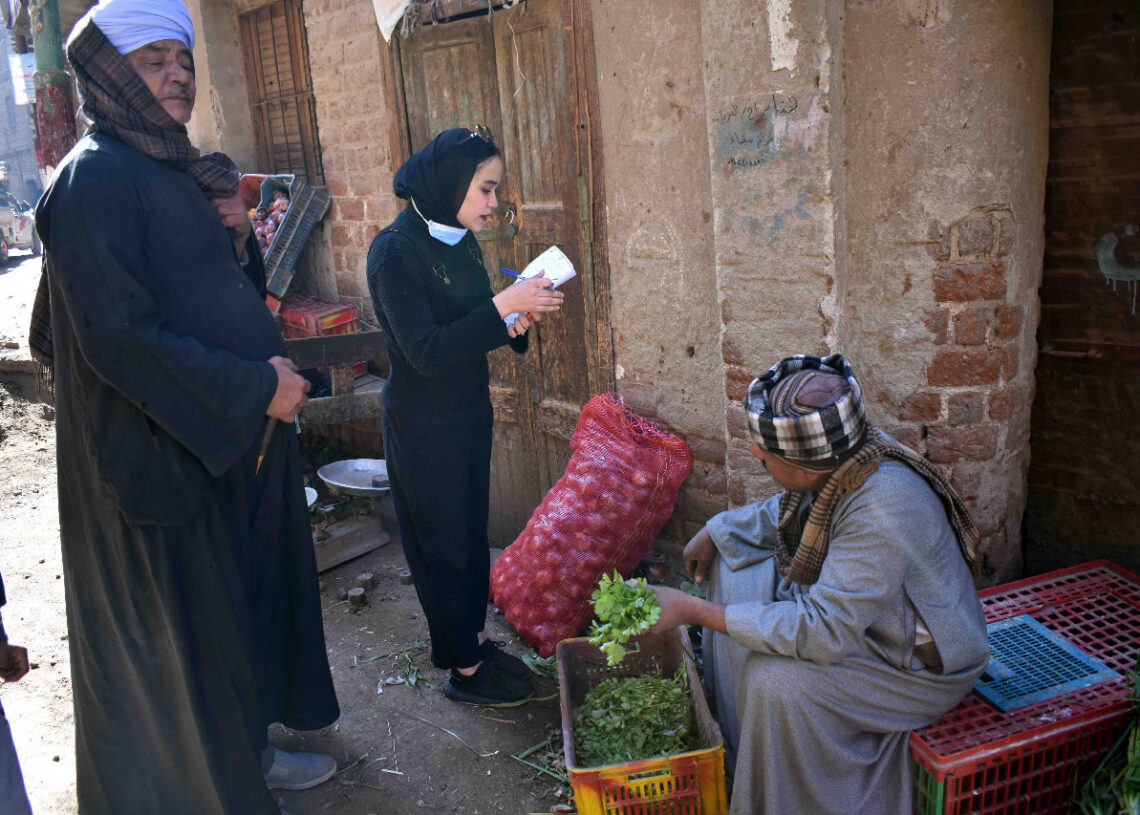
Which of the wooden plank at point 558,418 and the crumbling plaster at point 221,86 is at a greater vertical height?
the crumbling plaster at point 221,86

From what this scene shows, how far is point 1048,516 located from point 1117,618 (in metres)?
0.65

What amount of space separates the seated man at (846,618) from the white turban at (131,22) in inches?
72.7

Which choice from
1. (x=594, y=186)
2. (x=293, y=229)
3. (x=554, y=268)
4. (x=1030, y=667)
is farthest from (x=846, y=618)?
(x=293, y=229)

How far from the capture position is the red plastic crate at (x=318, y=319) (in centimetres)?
590

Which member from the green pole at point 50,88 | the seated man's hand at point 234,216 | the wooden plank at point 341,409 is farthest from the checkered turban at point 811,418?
the green pole at point 50,88

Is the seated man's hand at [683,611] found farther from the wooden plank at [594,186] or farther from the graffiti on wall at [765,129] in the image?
the wooden plank at [594,186]

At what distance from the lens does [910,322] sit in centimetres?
317

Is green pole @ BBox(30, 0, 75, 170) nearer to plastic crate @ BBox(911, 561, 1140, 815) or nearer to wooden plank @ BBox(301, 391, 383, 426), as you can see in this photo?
wooden plank @ BBox(301, 391, 383, 426)

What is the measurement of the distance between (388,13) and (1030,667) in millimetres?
4231

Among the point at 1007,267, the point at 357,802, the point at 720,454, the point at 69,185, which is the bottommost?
the point at 357,802

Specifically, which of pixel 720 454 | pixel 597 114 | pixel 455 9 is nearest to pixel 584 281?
pixel 597 114

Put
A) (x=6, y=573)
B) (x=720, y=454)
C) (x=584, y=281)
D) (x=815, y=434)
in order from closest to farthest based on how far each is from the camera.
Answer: (x=815, y=434) → (x=720, y=454) → (x=584, y=281) → (x=6, y=573)

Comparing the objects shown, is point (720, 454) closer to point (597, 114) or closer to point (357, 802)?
point (597, 114)

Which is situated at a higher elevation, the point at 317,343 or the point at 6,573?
the point at 317,343
